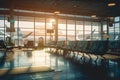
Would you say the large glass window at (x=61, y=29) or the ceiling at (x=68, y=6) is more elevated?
the ceiling at (x=68, y=6)

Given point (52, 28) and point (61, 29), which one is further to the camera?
point (61, 29)

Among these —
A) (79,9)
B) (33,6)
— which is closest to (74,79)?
(33,6)

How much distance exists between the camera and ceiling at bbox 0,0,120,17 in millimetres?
9422

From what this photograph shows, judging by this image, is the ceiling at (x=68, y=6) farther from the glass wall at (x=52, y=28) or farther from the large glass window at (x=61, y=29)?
the large glass window at (x=61, y=29)

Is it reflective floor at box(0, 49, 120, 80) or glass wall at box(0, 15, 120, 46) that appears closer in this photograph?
reflective floor at box(0, 49, 120, 80)

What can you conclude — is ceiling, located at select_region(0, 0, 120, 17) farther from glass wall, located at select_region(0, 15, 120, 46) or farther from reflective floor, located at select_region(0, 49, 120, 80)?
reflective floor, located at select_region(0, 49, 120, 80)

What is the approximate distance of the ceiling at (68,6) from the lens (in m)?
9.42

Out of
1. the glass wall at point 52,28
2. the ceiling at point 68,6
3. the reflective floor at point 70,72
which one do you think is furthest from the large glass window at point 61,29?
the reflective floor at point 70,72

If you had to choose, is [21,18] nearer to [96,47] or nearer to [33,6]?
[33,6]

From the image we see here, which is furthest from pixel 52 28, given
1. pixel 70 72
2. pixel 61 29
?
pixel 70 72

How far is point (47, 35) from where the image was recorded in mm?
16641

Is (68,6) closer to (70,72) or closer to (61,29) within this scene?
(61,29)

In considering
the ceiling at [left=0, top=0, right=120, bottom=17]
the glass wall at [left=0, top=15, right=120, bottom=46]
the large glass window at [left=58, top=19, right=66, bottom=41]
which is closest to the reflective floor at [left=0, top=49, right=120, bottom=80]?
the ceiling at [left=0, top=0, right=120, bottom=17]

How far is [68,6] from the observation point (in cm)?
1099
